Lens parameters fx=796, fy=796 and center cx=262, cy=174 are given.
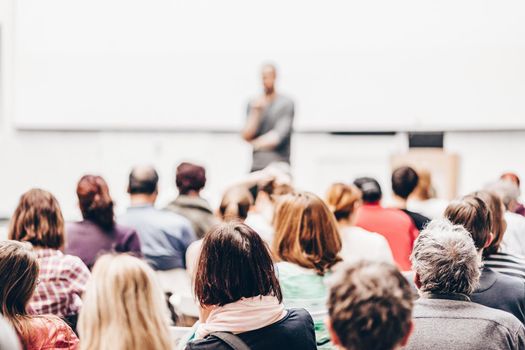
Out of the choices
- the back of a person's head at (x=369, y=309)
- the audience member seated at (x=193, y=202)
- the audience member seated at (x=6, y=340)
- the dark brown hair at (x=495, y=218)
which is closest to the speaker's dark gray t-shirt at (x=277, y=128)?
the audience member seated at (x=193, y=202)

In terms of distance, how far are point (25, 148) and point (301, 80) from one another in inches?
115

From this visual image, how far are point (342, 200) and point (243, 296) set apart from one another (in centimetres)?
164

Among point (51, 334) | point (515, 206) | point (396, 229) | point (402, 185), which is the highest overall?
point (402, 185)

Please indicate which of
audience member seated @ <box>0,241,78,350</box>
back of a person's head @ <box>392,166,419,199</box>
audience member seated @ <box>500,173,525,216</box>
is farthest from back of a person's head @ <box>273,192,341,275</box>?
audience member seated @ <box>500,173,525,216</box>

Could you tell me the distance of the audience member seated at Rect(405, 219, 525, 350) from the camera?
2361 mm

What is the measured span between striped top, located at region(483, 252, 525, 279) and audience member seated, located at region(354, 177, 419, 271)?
0.95m

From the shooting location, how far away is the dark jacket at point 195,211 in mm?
4750

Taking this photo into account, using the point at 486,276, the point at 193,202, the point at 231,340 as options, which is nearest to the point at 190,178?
the point at 193,202

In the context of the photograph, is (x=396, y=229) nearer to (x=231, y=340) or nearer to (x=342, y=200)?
(x=342, y=200)

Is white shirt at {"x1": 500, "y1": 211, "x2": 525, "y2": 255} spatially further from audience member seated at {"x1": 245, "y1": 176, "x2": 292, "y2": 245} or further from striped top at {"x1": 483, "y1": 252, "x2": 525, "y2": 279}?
audience member seated at {"x1": 245, "y1": 176, "x2": 292, "y2": 245}

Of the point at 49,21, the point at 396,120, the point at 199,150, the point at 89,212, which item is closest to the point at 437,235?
the point at 89,212

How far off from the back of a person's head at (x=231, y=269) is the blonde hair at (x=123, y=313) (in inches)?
15.3

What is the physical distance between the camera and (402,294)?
185cm

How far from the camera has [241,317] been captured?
7.93ft
